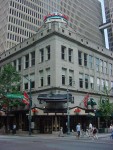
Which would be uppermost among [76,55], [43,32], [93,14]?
[93,14]

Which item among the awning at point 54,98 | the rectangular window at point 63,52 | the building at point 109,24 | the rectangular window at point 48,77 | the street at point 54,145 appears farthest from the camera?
the building at point 109,24

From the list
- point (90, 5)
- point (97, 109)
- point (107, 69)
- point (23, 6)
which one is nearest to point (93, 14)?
point (90, 5)

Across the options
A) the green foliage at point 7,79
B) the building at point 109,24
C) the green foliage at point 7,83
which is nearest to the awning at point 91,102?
the green foliage at point 7,83

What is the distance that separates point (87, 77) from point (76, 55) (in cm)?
545

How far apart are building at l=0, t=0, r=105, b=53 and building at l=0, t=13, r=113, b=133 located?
211 feet

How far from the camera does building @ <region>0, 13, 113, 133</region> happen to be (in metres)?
41.6

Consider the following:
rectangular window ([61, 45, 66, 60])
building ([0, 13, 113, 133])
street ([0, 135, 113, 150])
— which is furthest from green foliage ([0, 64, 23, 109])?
street ([0, 135, 113, 150])

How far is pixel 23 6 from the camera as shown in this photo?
122m

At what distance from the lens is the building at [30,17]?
115556 mm

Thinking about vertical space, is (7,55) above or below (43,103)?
→ above

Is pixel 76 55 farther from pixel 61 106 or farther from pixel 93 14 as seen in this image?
pixel 93 14

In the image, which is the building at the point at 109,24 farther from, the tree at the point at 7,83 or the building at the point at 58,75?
the tree at the point at 7,83

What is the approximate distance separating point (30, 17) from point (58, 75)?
89.2 metres

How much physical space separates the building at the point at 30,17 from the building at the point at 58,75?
211 ft
